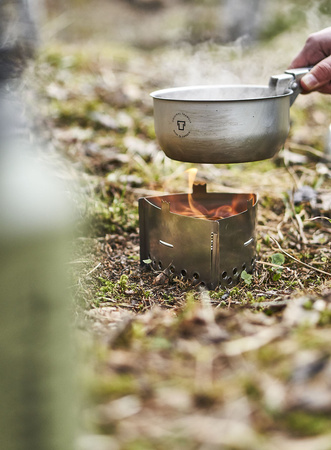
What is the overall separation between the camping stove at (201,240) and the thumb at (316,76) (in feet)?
1.70

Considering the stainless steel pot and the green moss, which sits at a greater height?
the stainless steel pot

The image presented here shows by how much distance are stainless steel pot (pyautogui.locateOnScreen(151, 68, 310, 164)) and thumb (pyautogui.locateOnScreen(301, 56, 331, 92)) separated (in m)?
0.14

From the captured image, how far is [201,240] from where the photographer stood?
203 centimetres

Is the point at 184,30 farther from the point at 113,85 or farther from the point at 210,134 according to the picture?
the point at 210,134

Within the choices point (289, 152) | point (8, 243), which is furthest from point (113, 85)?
point (8, 243)

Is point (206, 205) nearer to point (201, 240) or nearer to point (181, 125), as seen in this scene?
point (201, 240)

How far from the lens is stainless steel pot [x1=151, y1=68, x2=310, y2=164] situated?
1877 mm

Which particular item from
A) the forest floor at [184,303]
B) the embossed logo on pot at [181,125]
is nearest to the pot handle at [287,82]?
the embossed logo on pot at [181,125]

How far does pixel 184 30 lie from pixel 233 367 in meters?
7.70

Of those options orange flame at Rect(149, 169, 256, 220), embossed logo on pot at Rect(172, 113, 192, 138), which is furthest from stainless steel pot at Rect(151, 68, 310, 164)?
orange flame at Rect(149, 169, 256, 220)

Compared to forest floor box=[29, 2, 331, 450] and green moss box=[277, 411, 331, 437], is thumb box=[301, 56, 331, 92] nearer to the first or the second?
forest floor box=[29, 2, 331, 450]

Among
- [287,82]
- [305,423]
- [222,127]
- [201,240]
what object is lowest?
[305,423]

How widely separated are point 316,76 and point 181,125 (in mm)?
668

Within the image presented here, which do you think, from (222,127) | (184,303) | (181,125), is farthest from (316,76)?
(184,303)
